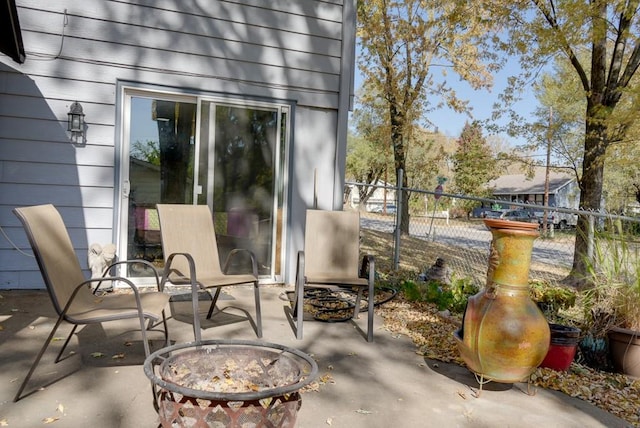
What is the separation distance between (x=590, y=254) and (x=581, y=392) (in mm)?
1253

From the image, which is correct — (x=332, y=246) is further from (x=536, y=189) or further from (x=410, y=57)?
(x=536, y=189)

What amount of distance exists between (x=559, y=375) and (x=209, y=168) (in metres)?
3.57

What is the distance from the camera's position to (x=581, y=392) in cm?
270

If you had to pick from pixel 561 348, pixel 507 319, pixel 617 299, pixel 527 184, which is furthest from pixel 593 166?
pixel 527 184

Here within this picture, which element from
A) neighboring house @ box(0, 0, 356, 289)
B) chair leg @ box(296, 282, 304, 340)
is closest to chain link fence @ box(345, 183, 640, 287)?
neighboring house @ box(0, 0, 356, 289)

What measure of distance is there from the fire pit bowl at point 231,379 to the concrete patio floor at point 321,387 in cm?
49

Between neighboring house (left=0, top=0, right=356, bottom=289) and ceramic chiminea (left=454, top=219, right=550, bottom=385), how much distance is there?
2.81 metres

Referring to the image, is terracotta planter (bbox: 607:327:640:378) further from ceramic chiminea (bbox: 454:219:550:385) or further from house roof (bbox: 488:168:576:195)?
house roof (bbox: 488:168:576:195)

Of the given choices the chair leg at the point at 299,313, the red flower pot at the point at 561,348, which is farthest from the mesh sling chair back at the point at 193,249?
the red flower pot at the point at 561,348

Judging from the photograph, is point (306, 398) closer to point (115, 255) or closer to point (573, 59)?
point (115, 255)

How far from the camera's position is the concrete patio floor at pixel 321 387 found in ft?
7.09

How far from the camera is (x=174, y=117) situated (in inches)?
185

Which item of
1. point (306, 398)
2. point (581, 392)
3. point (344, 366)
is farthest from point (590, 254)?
point (306, 398)

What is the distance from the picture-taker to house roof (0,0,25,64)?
134 inches
